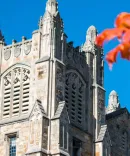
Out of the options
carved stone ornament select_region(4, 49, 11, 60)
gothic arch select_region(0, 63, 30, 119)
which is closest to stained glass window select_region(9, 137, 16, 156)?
gothic arch select_region(0, 63, 30, 119)

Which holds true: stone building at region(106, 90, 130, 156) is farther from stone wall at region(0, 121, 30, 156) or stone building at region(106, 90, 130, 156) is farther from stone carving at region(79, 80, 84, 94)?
stone wall at region(0, 121, 30, 156)

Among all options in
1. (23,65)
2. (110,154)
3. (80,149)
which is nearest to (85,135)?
(80,149)

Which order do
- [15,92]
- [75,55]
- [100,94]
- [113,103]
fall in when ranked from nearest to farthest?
[15,92], [75,55], [100,94], [113,103]

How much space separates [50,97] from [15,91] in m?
2.32

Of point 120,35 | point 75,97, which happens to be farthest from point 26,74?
point 120,35

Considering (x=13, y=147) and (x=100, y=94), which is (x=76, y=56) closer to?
(x=100, y=94)

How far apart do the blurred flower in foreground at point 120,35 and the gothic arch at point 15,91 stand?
2640 cm

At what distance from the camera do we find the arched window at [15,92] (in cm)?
2831

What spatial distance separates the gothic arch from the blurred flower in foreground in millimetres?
26404

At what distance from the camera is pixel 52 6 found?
102ft

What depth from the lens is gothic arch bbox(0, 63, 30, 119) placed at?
28312 millimetres

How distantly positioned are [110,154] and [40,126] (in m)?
7.09

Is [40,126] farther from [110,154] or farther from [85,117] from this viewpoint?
[110,154]

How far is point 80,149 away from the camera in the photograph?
29.0 metres
